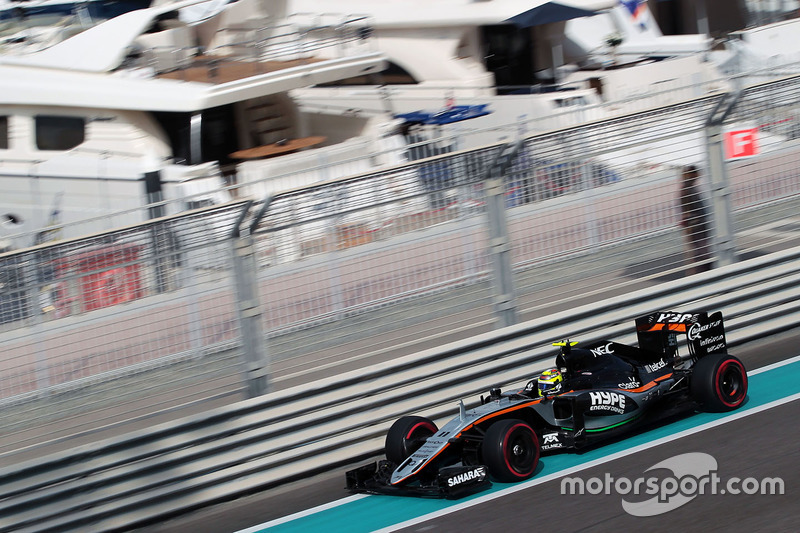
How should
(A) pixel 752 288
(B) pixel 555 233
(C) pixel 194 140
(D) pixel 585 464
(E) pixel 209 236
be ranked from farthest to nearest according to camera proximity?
(C) pixel 194 140
(A) pixel 752 288
(B) pixel 555 233
(E) pixel 209 236
(D) pixel 585 464

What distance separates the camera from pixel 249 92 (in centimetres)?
1697

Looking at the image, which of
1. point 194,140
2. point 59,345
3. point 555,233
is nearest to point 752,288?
point 555,233

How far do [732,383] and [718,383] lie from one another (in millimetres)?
220

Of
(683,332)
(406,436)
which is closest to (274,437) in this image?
(406,436)

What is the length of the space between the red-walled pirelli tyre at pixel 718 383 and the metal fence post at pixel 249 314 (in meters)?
3.22

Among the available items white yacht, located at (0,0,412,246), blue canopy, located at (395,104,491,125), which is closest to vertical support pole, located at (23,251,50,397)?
white yacht, located at (0,0,412,246)

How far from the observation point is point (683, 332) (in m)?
7.51

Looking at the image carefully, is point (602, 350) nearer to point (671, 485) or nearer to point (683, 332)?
point (683, 332)

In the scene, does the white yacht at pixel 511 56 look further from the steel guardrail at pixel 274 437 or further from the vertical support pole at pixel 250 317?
the vertical support pole at pixel 250 317

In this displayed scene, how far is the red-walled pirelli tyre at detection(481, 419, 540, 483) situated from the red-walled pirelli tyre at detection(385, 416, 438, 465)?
1.95 feet

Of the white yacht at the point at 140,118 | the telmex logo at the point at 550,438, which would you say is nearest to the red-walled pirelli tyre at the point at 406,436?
the telmex logo at the point at 550,438

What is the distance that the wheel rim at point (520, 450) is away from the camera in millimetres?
6508

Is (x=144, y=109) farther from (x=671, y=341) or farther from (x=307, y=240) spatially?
(x=671, y=341)

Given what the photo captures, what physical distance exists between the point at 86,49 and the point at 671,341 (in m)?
12.7
